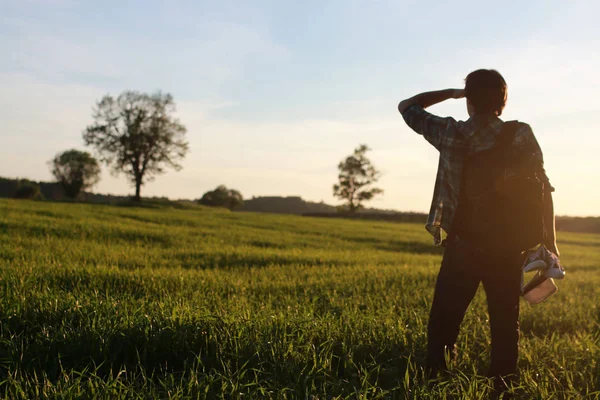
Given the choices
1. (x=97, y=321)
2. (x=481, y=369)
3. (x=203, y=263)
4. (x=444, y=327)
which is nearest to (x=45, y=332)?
(x=97, y=321)

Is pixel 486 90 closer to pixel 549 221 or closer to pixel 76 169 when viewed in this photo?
pixel 549 221

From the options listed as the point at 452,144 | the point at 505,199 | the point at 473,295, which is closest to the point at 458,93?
the point at 452,144

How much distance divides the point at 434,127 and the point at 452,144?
0.65ft

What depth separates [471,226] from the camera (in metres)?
3.44

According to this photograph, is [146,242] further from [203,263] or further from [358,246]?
[358,246]

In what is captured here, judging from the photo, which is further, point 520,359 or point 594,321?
point 594,321

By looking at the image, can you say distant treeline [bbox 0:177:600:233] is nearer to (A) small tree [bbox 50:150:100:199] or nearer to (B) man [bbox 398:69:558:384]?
(A) small tree [bbox 50:150:100:199]

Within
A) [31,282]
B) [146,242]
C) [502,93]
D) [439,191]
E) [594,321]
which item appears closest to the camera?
[502,93]

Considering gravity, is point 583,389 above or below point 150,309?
below

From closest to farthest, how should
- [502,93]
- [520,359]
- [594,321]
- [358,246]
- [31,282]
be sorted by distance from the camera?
[502,93]
[520,359]
[31,282]
[594,321]
[358,246]

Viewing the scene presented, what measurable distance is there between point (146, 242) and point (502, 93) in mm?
11889

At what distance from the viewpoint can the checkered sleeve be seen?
3.47m

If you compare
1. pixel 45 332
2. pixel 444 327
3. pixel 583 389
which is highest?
pixel 444 327

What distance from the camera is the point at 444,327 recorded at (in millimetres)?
3699
